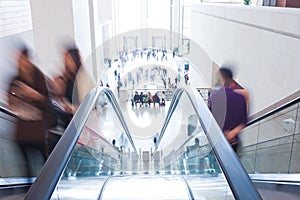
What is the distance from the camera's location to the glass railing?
305 cm

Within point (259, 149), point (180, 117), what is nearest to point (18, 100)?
point (259, 149)

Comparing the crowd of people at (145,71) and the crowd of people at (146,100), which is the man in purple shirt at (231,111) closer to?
the crowd of people at (146,100)

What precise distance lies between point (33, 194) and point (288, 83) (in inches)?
155

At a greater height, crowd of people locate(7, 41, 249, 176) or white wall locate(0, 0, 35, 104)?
white wall locate(0, 0, 35, 104)

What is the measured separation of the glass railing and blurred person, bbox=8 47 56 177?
2.01 m

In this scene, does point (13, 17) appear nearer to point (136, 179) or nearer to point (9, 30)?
point (9, 30)

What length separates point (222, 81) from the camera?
410 centimetres

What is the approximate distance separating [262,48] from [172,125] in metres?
5.47

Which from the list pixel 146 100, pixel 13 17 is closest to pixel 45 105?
pixel 13 17

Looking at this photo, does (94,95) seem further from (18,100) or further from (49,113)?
(18,100)

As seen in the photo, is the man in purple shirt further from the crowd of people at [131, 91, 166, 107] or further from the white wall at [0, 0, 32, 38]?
the crowd of people at [131, 91, 166, 107]

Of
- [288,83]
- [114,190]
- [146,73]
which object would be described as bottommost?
[114,190]

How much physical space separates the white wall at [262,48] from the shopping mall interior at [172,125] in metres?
0.02

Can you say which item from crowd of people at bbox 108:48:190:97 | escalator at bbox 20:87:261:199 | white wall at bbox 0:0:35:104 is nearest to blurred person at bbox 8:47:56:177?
escalator at bbox 20:87:261:199
